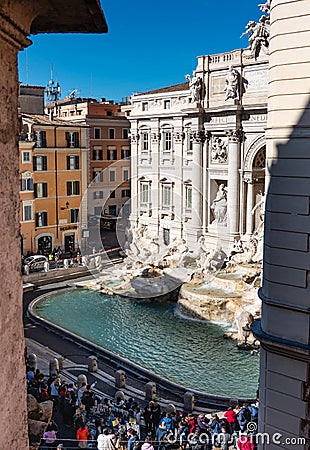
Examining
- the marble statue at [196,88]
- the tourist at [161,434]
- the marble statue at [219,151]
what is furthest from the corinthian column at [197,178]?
the tourist at [161,434]

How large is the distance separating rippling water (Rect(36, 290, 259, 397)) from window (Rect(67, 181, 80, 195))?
1021cm

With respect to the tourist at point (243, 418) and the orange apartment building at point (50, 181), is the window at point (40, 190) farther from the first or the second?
the tourist at point (243, 418)

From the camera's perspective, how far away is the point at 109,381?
608 inches

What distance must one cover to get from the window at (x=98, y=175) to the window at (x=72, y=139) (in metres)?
4.88

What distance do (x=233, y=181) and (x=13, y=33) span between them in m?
24.4

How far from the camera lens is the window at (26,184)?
29734 mm

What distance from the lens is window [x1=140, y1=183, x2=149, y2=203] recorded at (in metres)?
33.7

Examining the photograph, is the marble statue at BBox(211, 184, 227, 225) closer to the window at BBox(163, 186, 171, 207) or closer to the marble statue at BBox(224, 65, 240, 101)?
the window at BBox(163, 186, 171, 207)

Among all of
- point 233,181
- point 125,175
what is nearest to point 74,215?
point 125,175

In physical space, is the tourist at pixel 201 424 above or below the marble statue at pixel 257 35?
below

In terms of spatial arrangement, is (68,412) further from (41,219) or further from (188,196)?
(41,219)

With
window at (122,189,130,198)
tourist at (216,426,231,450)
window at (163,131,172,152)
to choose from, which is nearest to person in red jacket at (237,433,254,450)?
tourist at (216,426,231,450)

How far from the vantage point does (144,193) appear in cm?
3400

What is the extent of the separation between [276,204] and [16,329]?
4970mm
